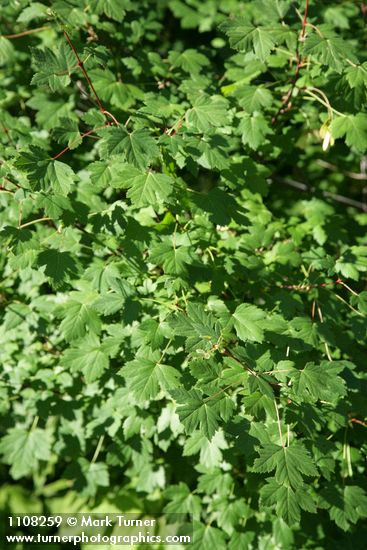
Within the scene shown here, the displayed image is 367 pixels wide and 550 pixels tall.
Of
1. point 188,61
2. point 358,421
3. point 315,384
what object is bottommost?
point 358,421

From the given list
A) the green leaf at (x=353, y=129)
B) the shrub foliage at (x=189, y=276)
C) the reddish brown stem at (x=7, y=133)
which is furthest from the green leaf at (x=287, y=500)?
the reddish brown stem at (x=7, y=133)

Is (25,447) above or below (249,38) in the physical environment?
below

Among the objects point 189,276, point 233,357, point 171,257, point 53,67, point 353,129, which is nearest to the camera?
point 233,357

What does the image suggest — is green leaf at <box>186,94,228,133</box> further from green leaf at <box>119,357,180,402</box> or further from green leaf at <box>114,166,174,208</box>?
green leaf at <box>119,357,180,402</box>

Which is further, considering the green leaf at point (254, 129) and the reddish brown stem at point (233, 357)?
the green leaf at point (254, 129)

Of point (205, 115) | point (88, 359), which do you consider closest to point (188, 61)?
point (205, 115)

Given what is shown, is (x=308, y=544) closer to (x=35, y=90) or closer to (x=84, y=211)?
(x=84, y=211)

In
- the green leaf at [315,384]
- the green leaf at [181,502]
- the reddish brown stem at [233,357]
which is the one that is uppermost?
the reddish brown stem at [233,357]

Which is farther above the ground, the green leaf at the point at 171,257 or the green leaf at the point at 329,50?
the green leaf at the point at 329,50

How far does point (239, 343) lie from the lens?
7.75 feet

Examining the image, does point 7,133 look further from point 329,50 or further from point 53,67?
point 329,50

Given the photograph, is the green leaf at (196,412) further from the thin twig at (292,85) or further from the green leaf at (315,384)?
the thin twig at (292,85)

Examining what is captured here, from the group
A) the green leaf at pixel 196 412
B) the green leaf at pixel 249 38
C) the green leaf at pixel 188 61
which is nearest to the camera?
the green leaf at pixel 196 412

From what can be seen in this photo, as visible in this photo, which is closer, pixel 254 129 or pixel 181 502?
pixel 254 129
